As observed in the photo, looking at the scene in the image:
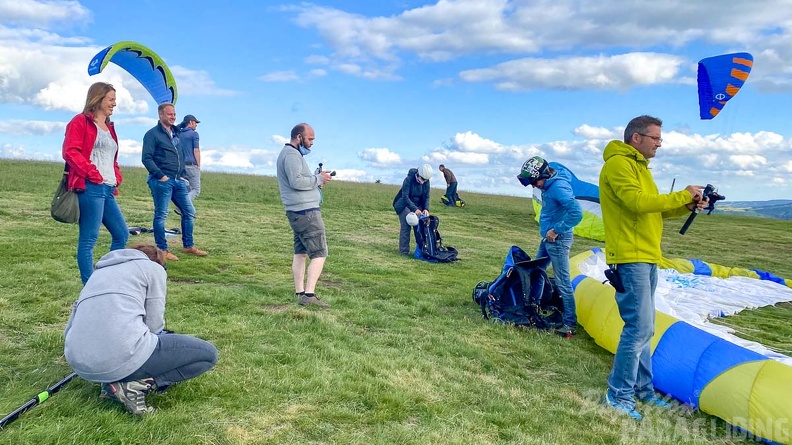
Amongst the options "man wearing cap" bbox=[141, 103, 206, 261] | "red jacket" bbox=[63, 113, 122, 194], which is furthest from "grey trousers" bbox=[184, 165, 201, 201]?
"red jacket" bbox=[63, 113, 122, 194]

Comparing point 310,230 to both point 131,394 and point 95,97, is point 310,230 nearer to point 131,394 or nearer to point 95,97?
point 95,97

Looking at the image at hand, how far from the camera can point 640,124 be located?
3.89 meters

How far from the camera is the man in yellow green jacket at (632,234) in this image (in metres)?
3.76

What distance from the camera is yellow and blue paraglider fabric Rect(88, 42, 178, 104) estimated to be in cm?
800

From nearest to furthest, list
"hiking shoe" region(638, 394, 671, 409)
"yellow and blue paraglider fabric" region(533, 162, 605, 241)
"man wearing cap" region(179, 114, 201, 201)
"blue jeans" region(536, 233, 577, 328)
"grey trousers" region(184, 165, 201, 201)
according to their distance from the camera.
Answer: "hiking shoe" region(638, 394, 671, 409) < "blue jeans" region(536, 233, 577, 328) < "man wearing cap" region(179, 114, 201, 201) < "grey trousers" region(184, 165, 201, 201) < "yellow and blue paraglider fabric" region(533, 162, 605, 241)

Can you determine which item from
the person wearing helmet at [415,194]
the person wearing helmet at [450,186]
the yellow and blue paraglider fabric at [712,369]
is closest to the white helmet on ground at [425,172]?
the person wearing helmet at [415,194]

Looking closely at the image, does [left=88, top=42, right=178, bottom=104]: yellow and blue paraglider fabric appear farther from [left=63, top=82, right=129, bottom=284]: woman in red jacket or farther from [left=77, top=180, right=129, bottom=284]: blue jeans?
[left=77, top=180, right=129, bottom=284]: blue jeans

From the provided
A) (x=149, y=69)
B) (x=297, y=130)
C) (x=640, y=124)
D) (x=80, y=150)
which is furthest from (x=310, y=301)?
(x=149, y=69)

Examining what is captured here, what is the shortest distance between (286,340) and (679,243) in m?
15.3

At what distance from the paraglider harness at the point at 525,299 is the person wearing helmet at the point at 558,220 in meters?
0.12

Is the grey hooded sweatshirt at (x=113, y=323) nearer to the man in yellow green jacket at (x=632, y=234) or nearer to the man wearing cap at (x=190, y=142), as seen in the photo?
the man in yellow green jacket at (x=632, y=234)

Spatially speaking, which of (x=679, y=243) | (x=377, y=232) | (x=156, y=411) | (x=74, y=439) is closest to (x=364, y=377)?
(x=156, y=411)

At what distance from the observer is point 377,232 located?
14227 mm

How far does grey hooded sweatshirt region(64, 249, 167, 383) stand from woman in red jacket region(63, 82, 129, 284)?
2160 millimetres
